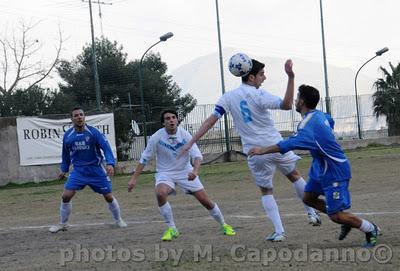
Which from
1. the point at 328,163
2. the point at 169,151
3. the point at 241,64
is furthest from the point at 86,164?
the point at 328,163

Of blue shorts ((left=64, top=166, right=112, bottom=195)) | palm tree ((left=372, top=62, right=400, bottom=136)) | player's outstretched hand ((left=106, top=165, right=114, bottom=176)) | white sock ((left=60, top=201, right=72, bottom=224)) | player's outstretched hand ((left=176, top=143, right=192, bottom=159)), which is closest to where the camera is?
player's outstretched hand ((left=176, top=143, right=192, bottom=159))

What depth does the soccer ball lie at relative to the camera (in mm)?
8258

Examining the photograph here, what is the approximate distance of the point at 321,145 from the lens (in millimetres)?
7230

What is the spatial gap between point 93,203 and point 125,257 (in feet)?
31.0

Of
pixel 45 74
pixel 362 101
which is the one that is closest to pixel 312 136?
pixel 362 101

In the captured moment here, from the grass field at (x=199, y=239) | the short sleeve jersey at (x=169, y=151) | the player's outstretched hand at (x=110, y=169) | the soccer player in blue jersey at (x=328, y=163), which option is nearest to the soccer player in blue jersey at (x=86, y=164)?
the player's outstretched hand at (x=110, y=169)

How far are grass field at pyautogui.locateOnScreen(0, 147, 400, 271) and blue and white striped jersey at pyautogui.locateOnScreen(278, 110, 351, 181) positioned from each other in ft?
2.57

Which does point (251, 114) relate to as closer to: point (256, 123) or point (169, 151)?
point (256, 123)

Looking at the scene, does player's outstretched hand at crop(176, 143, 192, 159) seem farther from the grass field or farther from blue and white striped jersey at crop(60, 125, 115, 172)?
blue and white striped jersey at crop(60, 125, 115, 172)

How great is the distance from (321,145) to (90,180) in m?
5.17

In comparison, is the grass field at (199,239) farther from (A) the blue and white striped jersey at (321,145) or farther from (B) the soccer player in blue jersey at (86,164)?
(A) the blue and white striped jersey at (321,145)

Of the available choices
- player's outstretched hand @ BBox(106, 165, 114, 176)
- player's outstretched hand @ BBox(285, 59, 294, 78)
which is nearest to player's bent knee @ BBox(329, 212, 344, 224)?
player's outstretched hand @ BBox(285, 59, 294, 78)

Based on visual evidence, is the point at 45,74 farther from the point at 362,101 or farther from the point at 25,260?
the point at 25,260

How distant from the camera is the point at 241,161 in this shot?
109 ft
